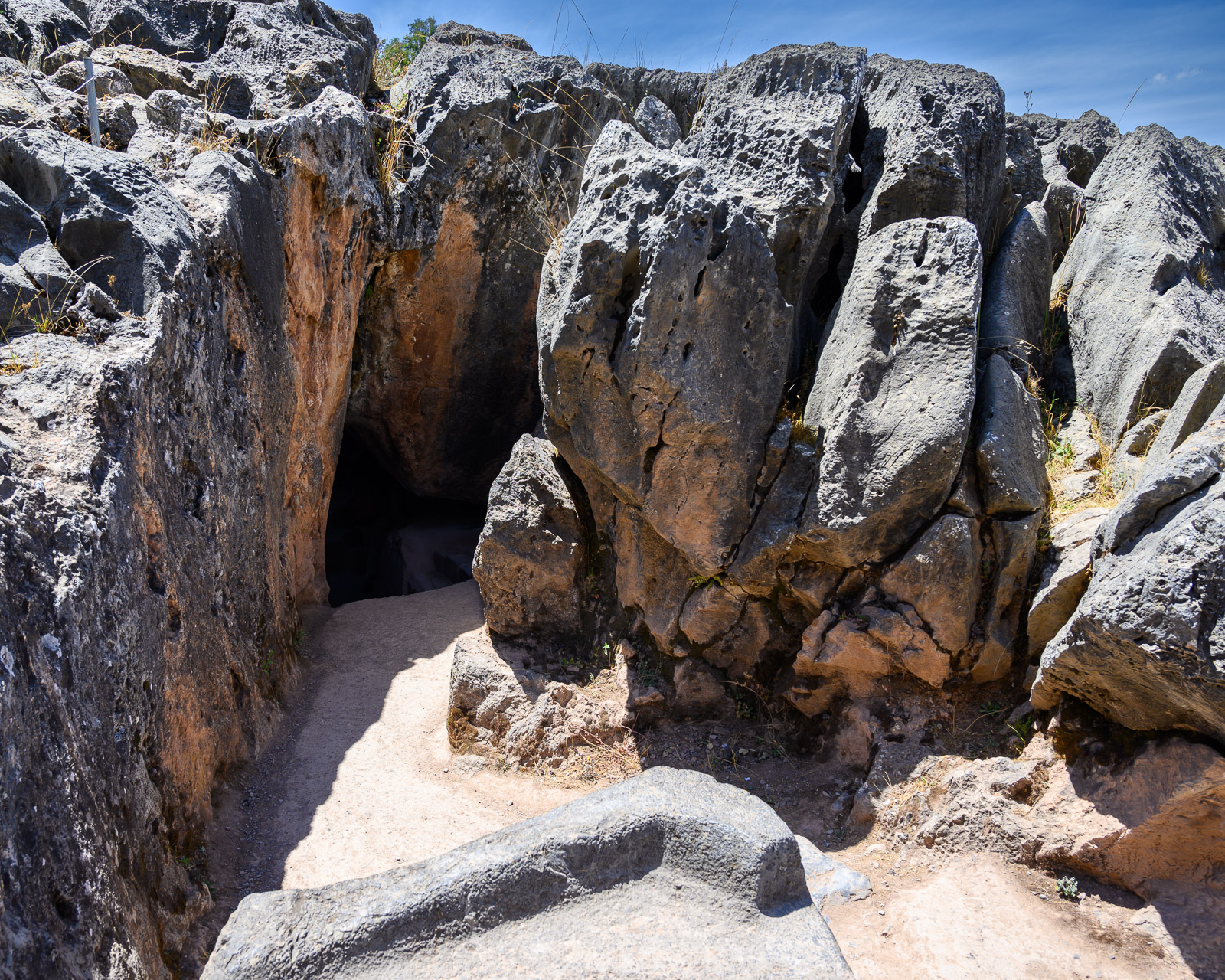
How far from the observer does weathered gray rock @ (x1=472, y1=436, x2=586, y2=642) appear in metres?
6.00

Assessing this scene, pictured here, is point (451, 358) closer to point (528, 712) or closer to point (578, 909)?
point (528, 712)

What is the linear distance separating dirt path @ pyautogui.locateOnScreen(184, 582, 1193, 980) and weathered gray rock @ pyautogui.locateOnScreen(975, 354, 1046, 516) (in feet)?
5.86

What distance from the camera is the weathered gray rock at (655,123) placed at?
20.4 feet

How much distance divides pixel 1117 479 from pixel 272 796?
4.99 m

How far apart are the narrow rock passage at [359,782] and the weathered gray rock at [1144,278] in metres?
4.22

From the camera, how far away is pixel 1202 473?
11.2 ft

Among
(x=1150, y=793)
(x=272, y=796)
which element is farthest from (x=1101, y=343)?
(x=272, y=796)

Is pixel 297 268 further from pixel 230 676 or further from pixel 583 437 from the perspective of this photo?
pixel 230 676

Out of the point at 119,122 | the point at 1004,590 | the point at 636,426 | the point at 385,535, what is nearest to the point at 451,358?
the point at 385,535

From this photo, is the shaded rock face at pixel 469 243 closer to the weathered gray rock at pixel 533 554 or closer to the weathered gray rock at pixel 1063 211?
the weathered gray rock at pixel 533 554

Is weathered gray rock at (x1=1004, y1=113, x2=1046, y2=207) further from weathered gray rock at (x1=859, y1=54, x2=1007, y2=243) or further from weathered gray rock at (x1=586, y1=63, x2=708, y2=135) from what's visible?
weathered gray rock at (x1=586, y1=63, x2=708, y2=135)

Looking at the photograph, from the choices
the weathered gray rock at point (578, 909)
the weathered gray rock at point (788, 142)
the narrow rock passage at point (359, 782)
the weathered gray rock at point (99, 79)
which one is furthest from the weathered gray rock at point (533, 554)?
the weathered gray rock at point (99, 79)

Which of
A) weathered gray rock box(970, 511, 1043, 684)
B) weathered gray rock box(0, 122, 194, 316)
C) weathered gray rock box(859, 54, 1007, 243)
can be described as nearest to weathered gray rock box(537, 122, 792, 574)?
weathered gray rock box(859, 54, 1007, 243)

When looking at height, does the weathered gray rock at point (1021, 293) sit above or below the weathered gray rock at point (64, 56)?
below
